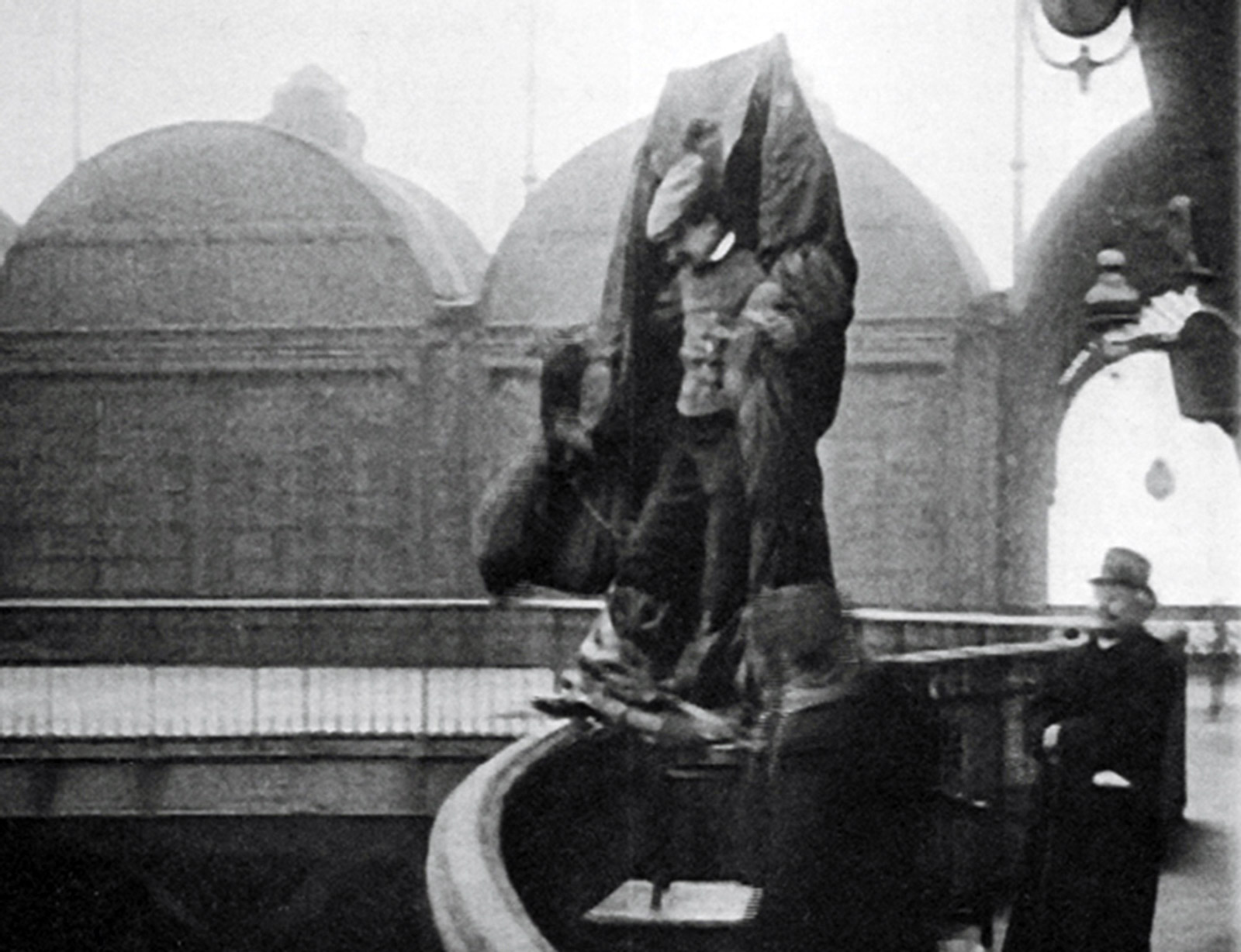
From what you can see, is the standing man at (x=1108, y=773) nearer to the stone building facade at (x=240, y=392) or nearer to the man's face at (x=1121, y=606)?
the man's face at (x=1121, y=606)

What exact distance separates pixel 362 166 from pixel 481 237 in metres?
2.31

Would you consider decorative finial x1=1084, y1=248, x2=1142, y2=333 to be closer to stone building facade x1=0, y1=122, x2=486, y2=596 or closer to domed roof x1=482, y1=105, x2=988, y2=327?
domed roof x1=482, y1=105, x2=988, y2=327

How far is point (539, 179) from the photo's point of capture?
19.0 metres

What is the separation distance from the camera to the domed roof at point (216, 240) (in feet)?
60.7

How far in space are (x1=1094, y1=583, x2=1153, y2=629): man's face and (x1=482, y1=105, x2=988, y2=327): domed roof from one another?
13123 millimetres

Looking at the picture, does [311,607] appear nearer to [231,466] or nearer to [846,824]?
[231,466]

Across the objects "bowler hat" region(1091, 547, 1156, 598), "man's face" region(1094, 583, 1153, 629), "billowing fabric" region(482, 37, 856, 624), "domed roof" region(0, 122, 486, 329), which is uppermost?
"domed roof" region(0, 122, 486, 329)

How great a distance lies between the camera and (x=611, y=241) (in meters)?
18.0

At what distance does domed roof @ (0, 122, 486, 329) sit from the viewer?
60.7 ft

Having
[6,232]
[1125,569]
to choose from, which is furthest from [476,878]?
[6,232]

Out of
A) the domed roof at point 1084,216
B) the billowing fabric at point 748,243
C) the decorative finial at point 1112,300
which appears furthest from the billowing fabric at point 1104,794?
the domed roof at point 1084,216

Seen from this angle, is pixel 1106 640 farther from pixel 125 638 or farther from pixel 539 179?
pixel 539 179

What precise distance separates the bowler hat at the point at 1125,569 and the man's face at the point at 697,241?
1.33 meters

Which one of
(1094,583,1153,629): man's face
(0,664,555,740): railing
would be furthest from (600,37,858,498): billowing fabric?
(0,664,555,740): railing
